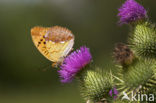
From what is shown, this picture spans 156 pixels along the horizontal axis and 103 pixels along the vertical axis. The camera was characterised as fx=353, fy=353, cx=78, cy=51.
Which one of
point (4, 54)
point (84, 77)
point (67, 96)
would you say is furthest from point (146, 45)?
point (4, 54)

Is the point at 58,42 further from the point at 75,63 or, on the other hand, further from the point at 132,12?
the point at 132,12

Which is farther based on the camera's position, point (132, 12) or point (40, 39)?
point (40, 39)

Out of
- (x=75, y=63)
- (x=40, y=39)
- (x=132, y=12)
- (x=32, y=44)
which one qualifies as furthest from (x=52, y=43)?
(x=32, y=44)

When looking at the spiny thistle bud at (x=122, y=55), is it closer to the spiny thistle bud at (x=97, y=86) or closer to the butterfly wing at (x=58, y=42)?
the spiny thistle bud at (x=97, y=86)

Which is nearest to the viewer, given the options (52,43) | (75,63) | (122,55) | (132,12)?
(122,55)

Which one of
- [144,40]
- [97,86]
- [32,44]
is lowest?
[97,86]

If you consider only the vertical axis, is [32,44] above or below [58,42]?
above

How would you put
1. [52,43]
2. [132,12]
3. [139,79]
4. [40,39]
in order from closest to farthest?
[139,79]
[132,12]
[40,39]
[52,43]
